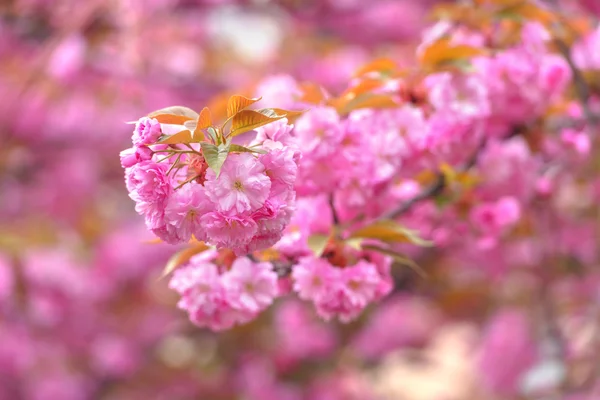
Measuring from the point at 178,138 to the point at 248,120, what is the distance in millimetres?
65

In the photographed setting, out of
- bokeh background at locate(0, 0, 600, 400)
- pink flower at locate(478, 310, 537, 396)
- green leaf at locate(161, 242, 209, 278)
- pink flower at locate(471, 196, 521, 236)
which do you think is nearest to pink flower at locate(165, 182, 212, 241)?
green leaf at locate(161, 242, 209, 278)

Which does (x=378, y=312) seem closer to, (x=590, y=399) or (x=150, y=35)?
(x=590, y=399)

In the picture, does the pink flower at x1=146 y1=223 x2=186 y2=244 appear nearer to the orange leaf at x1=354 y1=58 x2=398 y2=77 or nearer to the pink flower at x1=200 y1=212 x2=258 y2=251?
the pink flower at x1=200 y1=212 x2=258 y2=251

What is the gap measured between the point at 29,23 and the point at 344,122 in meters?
2.03

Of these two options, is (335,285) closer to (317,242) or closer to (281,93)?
(317,242)

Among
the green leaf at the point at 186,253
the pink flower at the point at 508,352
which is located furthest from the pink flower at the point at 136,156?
the pink flower at the point at 508,352

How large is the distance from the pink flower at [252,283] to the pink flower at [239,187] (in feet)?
0.67

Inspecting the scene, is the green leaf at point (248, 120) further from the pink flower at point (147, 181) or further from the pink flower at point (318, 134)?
the pink flower at point (318, 134)

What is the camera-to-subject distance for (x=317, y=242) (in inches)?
32.9

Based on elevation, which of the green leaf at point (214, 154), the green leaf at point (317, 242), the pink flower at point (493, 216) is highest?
Result: the green leaf at point (214, 154)

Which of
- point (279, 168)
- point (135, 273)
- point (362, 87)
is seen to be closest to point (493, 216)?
point (362, 87)

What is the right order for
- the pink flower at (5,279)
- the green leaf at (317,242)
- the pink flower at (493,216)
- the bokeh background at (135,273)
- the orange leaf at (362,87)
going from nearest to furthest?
the green leaf at (317,242) → the orange leaf at (362,87) → the pink flower at (493,216) → the pink flower at (5,279) → the bokeh background at (135,273)

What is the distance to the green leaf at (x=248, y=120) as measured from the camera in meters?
0.65

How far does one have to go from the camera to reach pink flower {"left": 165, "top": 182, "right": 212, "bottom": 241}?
0.64 meters
